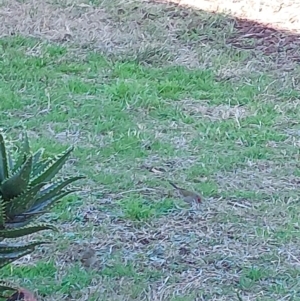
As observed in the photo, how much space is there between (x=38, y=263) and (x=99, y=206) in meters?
0.58

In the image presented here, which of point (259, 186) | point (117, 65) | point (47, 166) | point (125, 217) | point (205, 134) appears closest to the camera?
point (47, 166)

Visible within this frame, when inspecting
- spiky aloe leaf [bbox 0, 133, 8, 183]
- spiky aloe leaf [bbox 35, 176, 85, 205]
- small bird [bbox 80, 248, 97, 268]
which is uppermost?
spiky aloe leaf [bbox 0, 133, 8, 183]

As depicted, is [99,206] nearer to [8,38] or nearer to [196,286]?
[196,286]

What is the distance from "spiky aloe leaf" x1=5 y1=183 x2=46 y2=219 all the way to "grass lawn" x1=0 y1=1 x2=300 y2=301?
642mm

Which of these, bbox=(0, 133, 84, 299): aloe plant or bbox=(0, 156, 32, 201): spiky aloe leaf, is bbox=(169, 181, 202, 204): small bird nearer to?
bbox=(0, 133, 84, 299): aloe plant

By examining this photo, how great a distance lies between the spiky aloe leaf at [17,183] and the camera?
77.9 inches

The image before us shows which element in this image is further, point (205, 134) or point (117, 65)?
point (117, 65)

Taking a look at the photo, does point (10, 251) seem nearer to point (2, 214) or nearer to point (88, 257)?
point (2, 214)

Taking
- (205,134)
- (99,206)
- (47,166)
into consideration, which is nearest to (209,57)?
(205,134)

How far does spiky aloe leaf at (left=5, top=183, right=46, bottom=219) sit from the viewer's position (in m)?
1.99

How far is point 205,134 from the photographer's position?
4355mm

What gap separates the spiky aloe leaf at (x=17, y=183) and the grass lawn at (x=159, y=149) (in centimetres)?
68

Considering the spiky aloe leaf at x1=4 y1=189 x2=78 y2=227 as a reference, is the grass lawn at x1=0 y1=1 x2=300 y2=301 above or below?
below

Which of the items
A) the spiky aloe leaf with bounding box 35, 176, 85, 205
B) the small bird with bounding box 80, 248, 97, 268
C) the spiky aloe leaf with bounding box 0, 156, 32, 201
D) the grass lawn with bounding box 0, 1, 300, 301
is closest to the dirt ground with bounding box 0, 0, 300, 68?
the grass lawn with bounding box 0, 1, 300, 301
